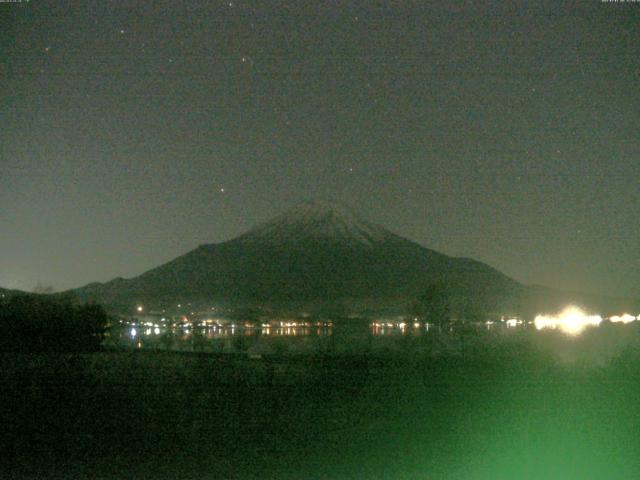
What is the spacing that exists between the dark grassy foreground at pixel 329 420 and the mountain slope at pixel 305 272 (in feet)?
196

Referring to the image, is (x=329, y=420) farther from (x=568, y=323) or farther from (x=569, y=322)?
(x=569, y=322)

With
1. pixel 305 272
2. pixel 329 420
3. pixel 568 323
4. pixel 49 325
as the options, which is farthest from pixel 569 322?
pixel 305 272

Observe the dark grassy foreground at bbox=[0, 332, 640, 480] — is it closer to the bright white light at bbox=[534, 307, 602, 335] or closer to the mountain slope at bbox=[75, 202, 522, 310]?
the bright white light at bbox=[534, 307, 602, 335]

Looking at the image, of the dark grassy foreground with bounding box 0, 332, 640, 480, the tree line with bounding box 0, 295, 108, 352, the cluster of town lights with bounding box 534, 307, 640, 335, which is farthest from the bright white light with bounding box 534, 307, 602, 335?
the tree line with bounding box 0, 295, 108, 352

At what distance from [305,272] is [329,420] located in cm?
8858

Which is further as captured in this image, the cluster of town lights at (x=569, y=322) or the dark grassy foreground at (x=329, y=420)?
the cluster of town lights at (x=569, y=322)

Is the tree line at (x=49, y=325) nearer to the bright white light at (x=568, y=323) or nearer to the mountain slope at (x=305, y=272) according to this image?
the bright white light at (x=568, y=323)

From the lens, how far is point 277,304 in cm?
8406

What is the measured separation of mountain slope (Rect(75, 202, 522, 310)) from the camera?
88688 mm

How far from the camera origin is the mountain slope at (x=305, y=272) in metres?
88.7

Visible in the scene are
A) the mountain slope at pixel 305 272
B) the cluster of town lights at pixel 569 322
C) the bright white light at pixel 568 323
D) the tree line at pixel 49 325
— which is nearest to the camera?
the tree line at pixel 49 325

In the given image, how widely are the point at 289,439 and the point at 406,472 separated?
2.27 m

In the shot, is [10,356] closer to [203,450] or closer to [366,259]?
[203,450]

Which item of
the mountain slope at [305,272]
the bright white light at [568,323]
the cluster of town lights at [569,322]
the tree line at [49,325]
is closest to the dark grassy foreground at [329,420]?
the tree line at [49,325]
